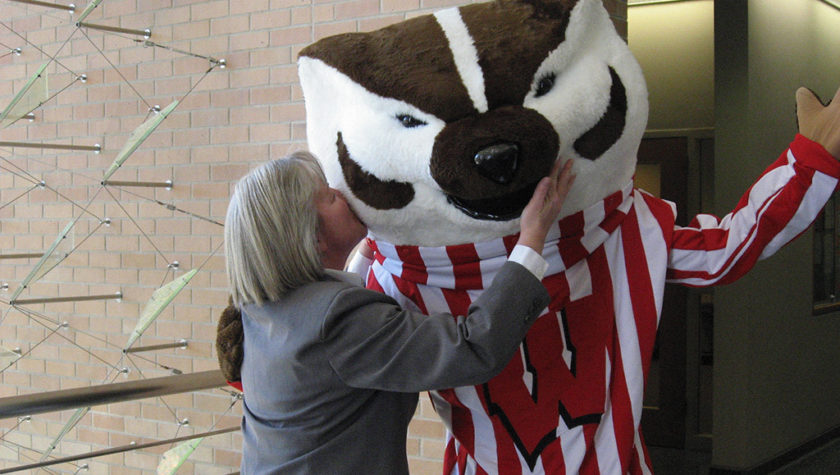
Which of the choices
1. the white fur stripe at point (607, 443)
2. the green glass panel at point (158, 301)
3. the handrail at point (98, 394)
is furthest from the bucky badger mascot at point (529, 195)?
the green glass panel at point (158, 301)

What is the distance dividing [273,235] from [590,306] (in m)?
0.60

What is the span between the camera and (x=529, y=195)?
1.46 meters

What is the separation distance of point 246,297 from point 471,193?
0.45 meters

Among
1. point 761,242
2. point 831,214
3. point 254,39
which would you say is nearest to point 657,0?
point 831,214

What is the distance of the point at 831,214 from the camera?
233 inches

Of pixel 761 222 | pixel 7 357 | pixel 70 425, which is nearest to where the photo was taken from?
pixel 761 222

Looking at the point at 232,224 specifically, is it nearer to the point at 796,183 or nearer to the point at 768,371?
the point at 796,183

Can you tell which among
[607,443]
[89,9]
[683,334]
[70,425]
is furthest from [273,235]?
[683,334]

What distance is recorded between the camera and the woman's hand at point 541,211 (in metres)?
1.42

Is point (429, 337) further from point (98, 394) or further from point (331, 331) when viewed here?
point (98, 394)

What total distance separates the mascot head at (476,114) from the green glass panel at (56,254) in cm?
280

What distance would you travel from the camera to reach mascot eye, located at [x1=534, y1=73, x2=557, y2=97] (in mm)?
1464

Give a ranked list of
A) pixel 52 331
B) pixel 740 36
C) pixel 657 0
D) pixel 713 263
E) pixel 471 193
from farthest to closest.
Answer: pixel 657 0 → pixel 740 36 → pixel 52 331 → pixel 713 263 → pixel 471 193

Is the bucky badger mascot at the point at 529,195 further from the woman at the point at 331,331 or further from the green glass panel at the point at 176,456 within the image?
the green glass panel at the point at 176,456
